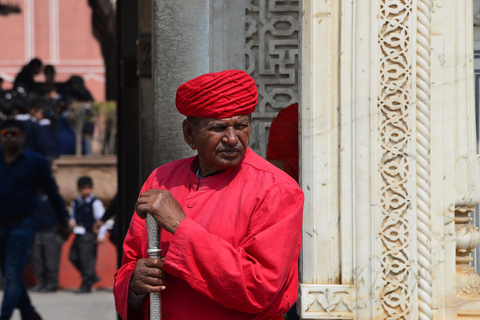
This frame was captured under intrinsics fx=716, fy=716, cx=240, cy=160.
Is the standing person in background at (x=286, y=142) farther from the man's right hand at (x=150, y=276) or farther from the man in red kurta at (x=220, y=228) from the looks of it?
the man's right hand at (x=150, y=276)

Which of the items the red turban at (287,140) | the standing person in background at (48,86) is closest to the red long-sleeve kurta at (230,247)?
the red turban at (287,140)

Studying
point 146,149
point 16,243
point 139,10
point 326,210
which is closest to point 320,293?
point 326,210

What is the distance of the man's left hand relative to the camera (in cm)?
224

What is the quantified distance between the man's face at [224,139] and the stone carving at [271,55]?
4.21 ft

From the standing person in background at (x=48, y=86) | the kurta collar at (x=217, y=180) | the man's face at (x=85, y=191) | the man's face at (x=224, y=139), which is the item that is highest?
the standing person in background at (x=48, y=86)

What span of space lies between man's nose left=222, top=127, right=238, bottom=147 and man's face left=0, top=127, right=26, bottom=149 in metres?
4.61

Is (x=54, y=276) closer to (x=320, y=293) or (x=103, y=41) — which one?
(x=320, y=293)

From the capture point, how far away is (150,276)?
2.30 meters

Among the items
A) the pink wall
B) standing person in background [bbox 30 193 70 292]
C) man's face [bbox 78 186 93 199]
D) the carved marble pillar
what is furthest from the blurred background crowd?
the carved marble pillar

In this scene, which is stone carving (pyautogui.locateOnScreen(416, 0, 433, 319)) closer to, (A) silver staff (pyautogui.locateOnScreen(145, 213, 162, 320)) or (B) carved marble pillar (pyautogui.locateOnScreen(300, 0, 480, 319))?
(B) carved marble pillar (pyautogui.locateOnScreen(300, 0, 480, 319))

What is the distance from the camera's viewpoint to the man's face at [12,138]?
21.2ft

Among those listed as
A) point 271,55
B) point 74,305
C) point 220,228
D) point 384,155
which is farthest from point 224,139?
point 74,305

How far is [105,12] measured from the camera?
1609 cm

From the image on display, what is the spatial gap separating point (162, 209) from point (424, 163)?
113 cm
